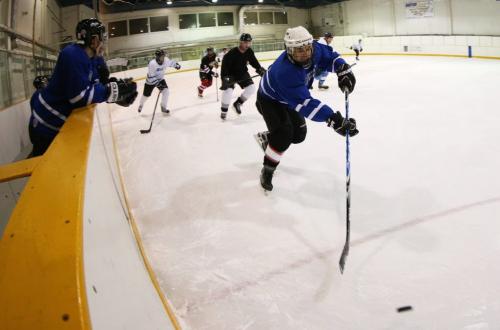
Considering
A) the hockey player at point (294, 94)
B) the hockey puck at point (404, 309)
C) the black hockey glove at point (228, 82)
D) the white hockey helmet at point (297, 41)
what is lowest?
the hockey puck at point (404, 309)

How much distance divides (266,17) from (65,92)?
21.7 m

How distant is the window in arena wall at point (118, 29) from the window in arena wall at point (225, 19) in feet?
17.5

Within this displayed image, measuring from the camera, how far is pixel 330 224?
2.27 m

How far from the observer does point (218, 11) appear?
2070cm

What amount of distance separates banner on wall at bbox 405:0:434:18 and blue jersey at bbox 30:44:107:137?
51.2ft

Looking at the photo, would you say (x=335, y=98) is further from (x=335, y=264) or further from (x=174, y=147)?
(x=335, y=264)

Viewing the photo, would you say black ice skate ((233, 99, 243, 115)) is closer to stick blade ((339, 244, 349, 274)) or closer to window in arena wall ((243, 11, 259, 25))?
stick blade ((339, 244, 349, 274))

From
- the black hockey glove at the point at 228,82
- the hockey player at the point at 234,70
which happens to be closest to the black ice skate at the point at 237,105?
Answer: the hockey player at the point at 234,70

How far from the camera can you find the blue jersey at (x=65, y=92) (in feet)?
7.07

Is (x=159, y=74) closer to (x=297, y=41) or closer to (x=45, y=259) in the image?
(x=297, y=41)

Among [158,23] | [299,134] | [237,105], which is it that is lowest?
[299,134]

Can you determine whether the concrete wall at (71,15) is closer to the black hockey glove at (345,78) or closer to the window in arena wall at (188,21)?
the black hockey glove at (345,78)

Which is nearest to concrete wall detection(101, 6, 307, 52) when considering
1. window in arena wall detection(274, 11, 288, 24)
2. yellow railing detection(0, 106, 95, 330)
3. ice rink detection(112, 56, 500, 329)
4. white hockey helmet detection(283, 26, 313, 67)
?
window in arena wall detection(274, 11, 288, 24)

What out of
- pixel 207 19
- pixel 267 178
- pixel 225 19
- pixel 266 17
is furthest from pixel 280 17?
pixel 267 178
